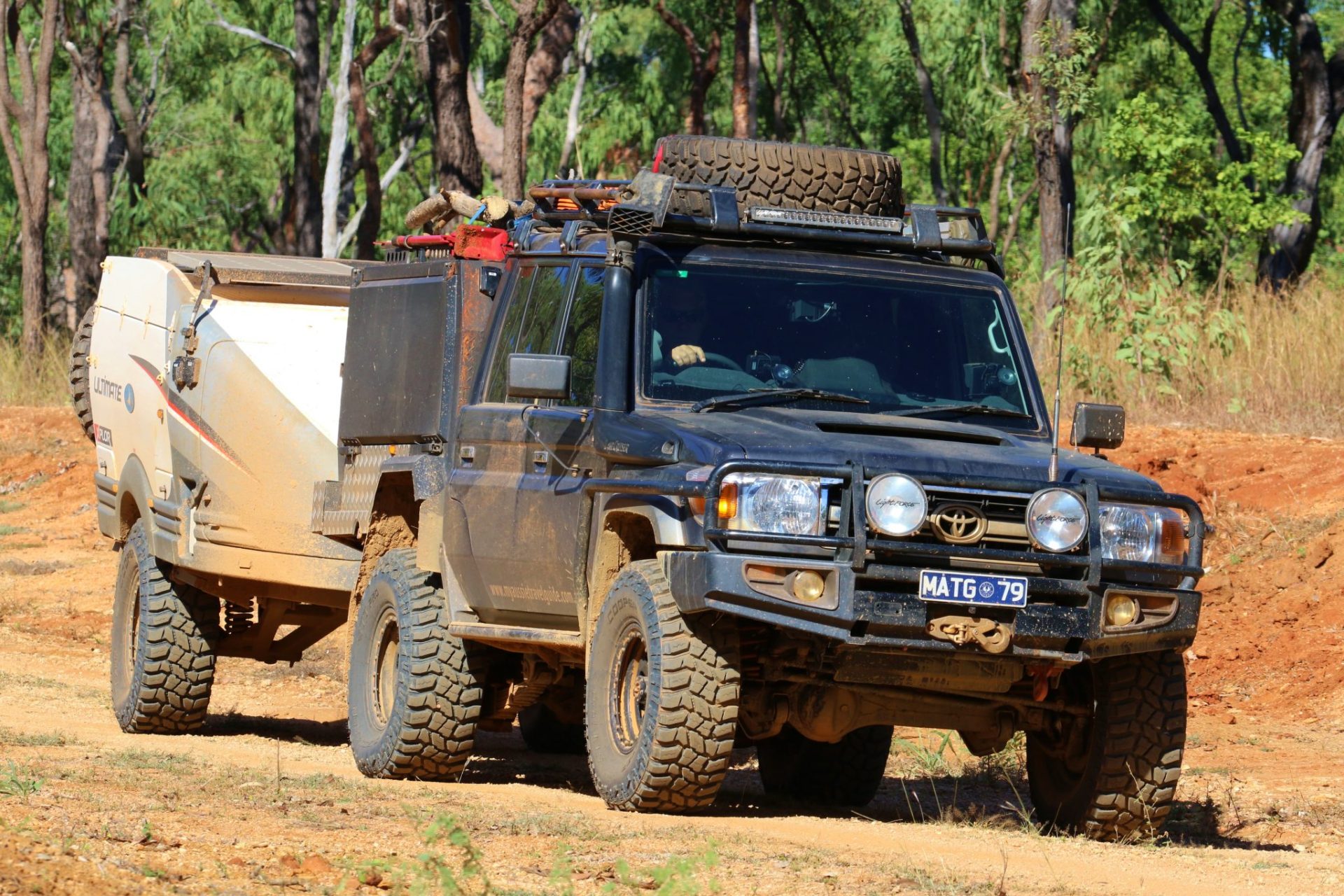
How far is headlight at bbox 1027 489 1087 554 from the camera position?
713cm

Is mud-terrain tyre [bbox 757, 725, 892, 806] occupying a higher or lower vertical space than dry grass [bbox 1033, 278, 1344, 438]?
lower

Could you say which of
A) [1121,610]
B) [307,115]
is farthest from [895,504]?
[307,115]

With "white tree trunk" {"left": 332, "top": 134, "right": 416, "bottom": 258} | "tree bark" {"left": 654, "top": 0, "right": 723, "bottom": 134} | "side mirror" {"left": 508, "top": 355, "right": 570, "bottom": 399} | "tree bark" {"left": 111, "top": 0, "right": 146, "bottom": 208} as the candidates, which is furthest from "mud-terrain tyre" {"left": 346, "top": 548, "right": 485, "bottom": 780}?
"tree bark" {"left": 111, "top": 0, "right": 146, "bottom": 208}

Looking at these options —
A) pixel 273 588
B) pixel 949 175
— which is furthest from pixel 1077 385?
pixel 949 175

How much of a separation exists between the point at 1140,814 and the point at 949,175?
131ft

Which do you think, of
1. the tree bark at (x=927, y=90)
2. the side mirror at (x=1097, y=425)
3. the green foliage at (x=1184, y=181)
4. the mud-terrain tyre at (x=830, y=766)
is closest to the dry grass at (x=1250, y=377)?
the green foliage at (x=1184, y=181)

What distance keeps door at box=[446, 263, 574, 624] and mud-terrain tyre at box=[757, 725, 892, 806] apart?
5.02 ft

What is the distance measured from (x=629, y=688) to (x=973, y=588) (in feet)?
4.83

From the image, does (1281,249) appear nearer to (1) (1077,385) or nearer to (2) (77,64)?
(1) (1077,385)

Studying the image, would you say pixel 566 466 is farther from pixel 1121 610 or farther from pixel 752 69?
pixel 752 69

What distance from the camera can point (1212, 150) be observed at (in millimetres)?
36750

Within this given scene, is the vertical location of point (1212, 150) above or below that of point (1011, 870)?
above

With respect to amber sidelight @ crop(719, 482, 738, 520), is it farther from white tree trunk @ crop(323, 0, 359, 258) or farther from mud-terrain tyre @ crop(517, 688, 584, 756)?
white tree trunk @ crop(323, 0, 359, 258)

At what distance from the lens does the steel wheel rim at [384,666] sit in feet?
31.2
